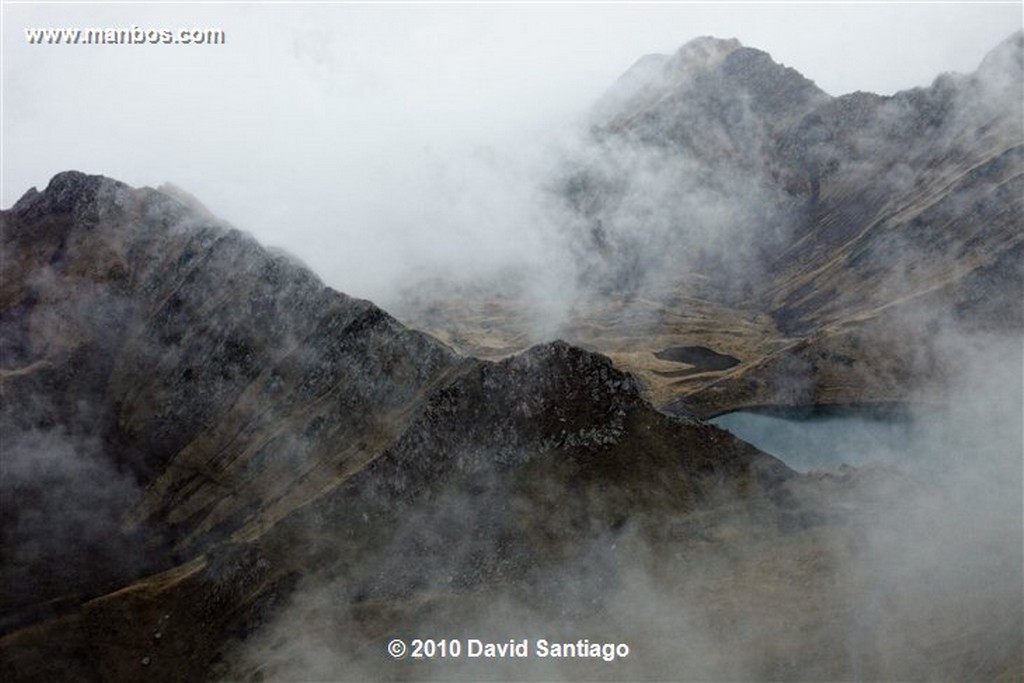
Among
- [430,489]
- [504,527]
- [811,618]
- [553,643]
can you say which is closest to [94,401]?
[430,489]

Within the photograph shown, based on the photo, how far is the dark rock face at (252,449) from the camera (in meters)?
93.2

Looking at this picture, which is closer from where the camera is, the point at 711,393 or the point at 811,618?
the point at 811,618

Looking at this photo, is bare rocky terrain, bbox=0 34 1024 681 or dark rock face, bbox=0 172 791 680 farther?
dark rock face, bbox=0 172 791 680

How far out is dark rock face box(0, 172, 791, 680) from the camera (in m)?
93.2

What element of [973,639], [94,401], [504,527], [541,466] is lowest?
[973,639]

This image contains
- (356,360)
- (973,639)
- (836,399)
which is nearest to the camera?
(973,639)

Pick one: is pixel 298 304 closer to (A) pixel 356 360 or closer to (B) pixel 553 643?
(A) pixel 356 360

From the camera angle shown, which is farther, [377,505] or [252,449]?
[252,449]

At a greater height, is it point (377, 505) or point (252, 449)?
point (252, 449)

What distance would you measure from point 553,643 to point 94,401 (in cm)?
6946

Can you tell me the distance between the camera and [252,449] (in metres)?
107

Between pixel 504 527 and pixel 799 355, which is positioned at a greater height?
pixel 799 355

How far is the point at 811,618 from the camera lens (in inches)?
3221

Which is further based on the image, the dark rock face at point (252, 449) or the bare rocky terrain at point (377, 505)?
the dark rock face at point (252, 449)
